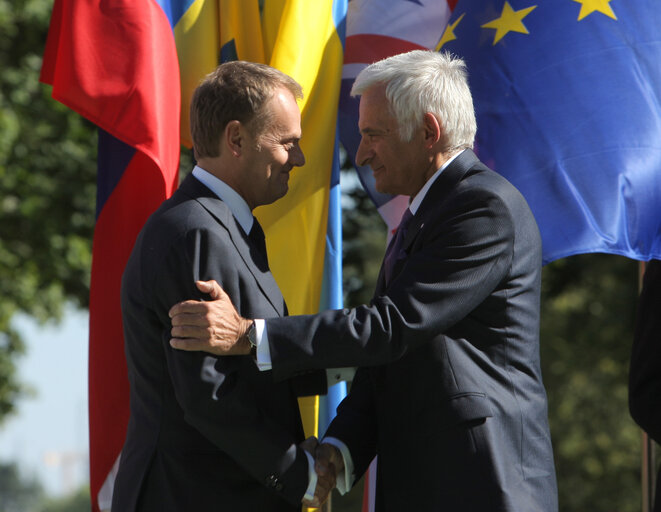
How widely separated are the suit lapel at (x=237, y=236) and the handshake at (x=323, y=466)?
1.46 feet

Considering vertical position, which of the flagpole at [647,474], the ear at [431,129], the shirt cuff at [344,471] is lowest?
the flagpole at [647,474]

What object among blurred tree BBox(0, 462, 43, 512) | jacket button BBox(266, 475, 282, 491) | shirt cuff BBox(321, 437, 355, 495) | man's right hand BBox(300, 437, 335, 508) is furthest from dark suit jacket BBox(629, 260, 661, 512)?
blurred tree BBox(0, 462, 43, 512)

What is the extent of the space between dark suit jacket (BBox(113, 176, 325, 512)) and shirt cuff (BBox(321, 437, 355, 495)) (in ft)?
0.95

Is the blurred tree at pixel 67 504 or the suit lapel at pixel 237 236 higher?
the suit lapel at pixel 237 236

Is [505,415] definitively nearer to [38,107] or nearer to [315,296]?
[315,296]

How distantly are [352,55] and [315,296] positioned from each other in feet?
4.61

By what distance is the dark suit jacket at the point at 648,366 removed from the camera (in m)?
3.45

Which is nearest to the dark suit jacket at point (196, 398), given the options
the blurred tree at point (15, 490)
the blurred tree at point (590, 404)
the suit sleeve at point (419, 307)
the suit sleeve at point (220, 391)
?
the suit sleeve at point (220, 391)

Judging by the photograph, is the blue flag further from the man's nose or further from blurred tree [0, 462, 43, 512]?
blurred tree [0, 462, 43, 512]

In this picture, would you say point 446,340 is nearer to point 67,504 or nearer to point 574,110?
point 574,110

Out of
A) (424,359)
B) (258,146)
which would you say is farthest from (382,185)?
(424,359)

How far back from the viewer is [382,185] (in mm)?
3295

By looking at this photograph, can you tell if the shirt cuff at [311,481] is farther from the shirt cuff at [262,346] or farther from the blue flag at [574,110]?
the blue flag at [574,110]

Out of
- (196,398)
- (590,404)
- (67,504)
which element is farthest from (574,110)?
(67,504)
